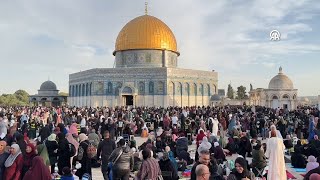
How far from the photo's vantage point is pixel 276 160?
7176 mm

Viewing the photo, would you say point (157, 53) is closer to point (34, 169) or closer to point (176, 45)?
point (176, 45)

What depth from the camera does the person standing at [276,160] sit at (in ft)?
23.4

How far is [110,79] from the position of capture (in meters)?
39.8

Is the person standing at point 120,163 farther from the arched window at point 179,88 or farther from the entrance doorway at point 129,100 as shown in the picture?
the arched window at point 179,88

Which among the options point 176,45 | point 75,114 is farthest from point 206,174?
point 176,45

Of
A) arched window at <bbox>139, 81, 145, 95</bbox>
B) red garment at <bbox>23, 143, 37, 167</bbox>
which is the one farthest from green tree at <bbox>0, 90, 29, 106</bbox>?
red garment at <bbox>23, 143, 37, 167</bbox>

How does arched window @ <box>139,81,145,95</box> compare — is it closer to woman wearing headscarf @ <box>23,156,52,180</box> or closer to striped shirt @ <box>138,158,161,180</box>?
striped shirt @ <box>138,158,161,180</box>

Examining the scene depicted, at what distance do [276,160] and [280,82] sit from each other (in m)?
42.8

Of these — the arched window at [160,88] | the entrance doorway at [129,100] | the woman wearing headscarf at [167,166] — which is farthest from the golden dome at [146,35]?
the woman wearing headscarf at [167,166]

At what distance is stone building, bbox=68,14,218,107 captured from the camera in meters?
39.3

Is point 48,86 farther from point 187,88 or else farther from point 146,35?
point 187,88

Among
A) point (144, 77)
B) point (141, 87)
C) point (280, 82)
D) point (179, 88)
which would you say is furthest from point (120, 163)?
point (280, 82)

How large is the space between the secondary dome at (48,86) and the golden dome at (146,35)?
15933 millimetres

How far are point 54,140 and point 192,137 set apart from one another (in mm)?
9034
